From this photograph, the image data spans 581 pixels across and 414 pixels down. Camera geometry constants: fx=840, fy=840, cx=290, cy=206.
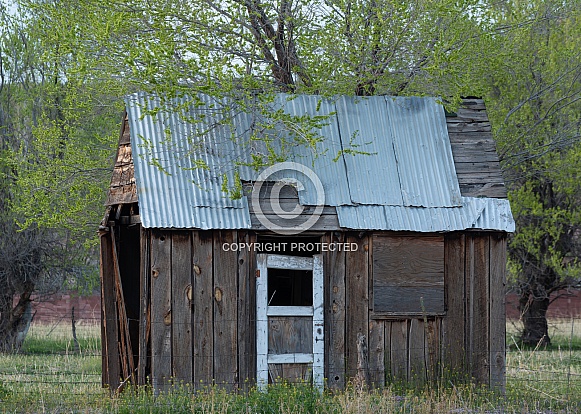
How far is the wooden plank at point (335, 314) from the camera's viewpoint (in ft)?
35.5

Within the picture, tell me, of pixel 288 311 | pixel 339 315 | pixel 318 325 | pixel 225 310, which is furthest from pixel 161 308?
pixel 339 315

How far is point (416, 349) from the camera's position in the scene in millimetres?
11016

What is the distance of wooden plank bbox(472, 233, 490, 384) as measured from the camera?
1107 centimetres

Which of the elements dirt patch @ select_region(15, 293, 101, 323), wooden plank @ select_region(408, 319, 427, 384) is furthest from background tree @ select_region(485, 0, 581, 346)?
dirt patch @ select_region(15, 293, 101, 323)

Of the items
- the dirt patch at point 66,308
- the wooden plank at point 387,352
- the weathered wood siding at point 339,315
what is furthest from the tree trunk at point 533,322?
the dirt patch at point 66,308

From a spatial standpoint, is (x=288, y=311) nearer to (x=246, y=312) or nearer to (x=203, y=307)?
(x=246, y=312)

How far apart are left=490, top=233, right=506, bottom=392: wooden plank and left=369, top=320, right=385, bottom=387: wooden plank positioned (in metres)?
1.46

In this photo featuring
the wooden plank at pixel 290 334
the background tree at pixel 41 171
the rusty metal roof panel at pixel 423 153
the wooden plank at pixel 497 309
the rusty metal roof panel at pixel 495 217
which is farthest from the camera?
the background tree at pixel 41 171

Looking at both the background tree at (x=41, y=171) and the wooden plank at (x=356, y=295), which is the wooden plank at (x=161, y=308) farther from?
the background tree at (x=41, y=171)

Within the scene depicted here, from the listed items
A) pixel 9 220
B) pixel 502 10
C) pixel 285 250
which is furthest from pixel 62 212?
pixel 502 10

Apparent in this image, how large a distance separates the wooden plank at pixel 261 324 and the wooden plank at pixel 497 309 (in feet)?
9.85

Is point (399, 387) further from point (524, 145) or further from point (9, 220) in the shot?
point (9, 220)

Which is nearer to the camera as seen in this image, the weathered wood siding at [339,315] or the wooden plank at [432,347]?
the weathered wood siding at [339,315]

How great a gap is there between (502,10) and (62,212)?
1145 centimetres
